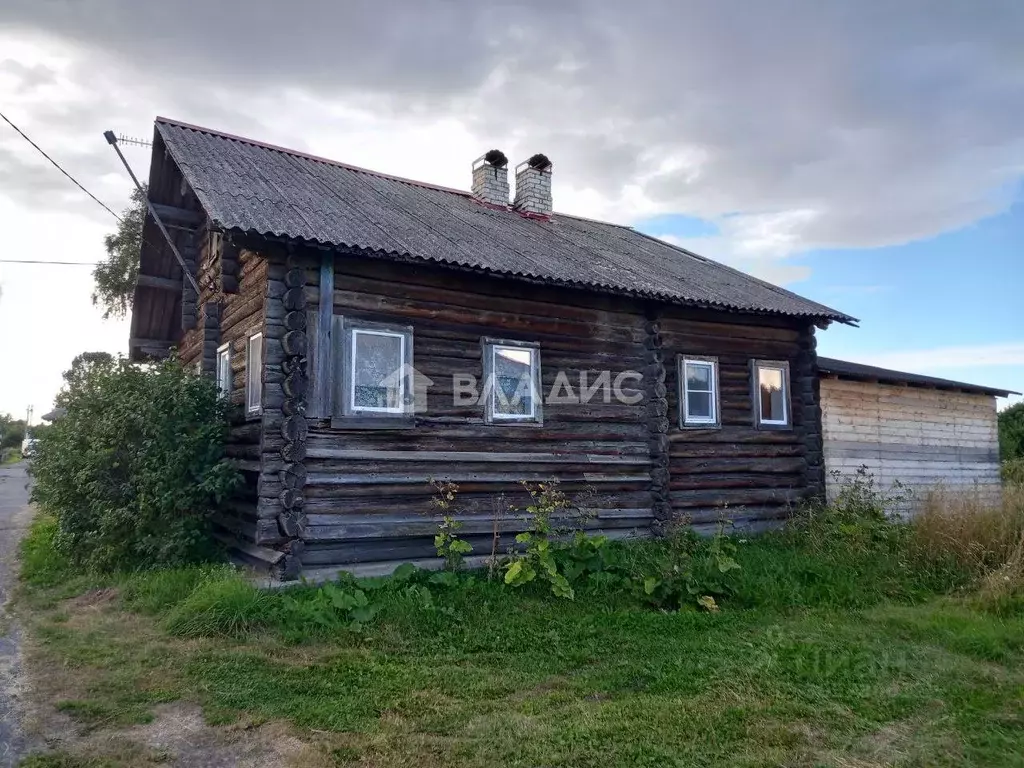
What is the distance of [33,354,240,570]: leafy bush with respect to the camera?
9031 mm

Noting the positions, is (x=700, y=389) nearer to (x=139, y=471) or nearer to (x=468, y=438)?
(x=468, y=438)

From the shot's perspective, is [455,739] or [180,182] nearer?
[455,739]

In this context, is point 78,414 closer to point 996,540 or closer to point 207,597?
point 207,597

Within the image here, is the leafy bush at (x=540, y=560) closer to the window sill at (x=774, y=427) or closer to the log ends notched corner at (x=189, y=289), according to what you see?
the window sill at (x=774, y=427)

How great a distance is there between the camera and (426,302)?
9.35m

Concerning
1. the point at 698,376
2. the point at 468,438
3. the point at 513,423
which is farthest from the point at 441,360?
the point at 698,376

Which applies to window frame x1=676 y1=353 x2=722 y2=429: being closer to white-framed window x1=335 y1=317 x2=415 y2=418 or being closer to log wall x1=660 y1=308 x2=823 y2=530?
log wall x1=660 y1=308 x2=823 y2=530

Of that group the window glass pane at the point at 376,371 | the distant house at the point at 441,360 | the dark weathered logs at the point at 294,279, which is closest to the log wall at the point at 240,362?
the distant house at the point at 441,360

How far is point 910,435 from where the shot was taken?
15.1m

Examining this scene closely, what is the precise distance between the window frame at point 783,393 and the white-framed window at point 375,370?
580cm

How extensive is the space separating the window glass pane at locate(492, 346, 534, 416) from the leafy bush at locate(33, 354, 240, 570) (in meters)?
3.31

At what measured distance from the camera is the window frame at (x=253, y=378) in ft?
29.5

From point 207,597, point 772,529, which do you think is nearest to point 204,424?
point 207,597

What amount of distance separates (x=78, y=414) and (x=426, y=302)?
4930mm
